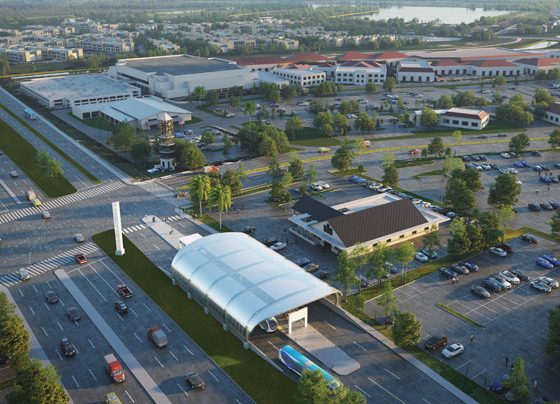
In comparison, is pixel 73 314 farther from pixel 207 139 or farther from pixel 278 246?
pixel 207 139

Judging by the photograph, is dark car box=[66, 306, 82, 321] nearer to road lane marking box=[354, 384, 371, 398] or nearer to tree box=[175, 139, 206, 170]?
road lane marking box=[354, 384, 371, 398]

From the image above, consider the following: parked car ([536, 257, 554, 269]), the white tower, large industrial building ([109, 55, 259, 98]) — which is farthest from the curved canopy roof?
large industrial building ([109, 55, 259, 98])

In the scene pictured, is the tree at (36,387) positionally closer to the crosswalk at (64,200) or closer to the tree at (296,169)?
the crosswalk at (64,200)

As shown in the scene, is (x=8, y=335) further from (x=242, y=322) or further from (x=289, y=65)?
(x=289, y=65)

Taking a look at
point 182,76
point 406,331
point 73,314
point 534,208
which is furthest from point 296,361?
point 182,76

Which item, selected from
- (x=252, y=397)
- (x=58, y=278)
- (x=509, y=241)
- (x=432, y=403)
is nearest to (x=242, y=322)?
(x=252, y=397)
